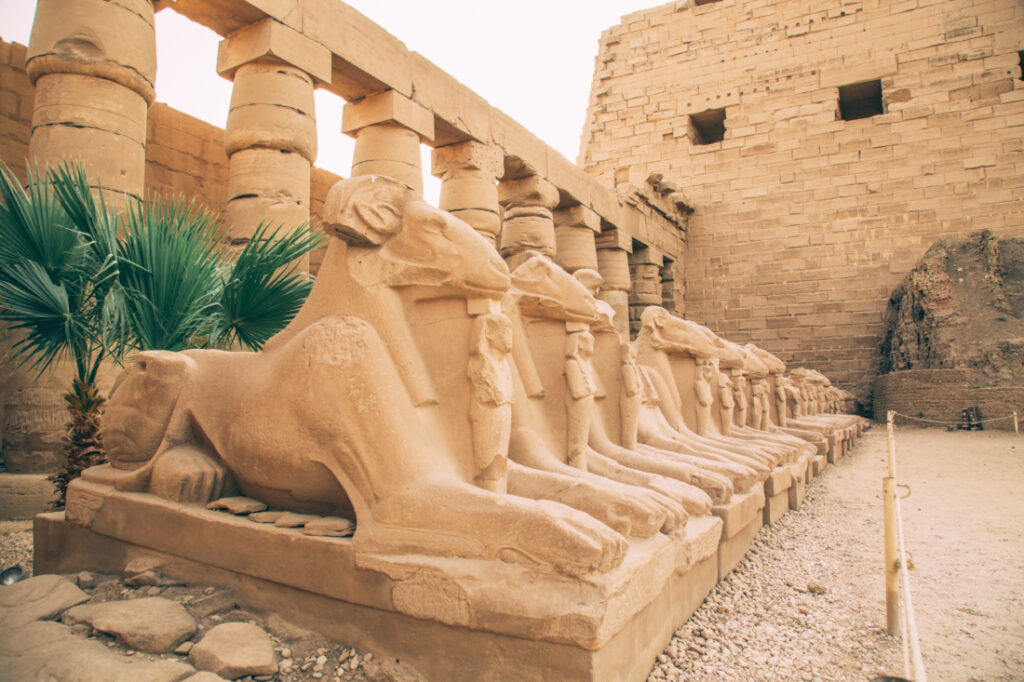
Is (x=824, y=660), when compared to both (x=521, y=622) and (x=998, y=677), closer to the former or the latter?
(x=998, y=677)

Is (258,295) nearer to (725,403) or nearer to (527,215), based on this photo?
(725,403)

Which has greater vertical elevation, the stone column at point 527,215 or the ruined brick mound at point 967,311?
the stone column at point 527,215

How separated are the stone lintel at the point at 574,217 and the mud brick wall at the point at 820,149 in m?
5.53

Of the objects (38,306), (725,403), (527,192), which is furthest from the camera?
(527,192)

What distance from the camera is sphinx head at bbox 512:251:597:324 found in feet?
10.7

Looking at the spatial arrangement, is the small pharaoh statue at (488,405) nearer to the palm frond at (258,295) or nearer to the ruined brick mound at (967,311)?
the palm frond at (258,295)

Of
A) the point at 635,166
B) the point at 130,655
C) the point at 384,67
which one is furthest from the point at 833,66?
the point at 130,655

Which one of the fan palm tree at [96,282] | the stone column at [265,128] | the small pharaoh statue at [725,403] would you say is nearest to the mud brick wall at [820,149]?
the small pharaoh statue at [725,403]

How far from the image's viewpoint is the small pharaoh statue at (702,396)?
515 cm

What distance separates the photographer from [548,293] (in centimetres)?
327

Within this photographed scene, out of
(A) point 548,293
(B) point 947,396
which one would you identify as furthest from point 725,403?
(B) point 947,396

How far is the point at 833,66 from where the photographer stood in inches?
590

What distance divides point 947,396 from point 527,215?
24.8 feet

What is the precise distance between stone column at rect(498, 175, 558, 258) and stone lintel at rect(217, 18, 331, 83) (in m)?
4.02
